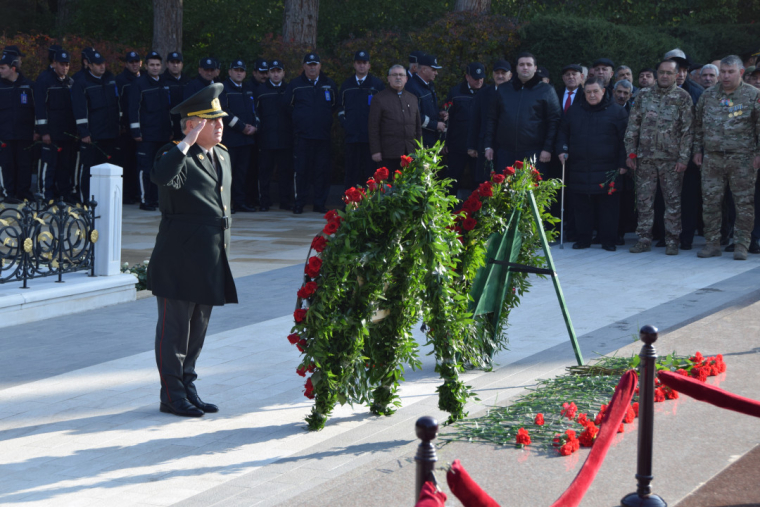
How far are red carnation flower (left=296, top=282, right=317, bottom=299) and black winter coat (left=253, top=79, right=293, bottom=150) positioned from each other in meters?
10.5

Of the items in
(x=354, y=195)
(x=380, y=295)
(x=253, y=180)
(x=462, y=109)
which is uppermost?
(x=462, y=109)

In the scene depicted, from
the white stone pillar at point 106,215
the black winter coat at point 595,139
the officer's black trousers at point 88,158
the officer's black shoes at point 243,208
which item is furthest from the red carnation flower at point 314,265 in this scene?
the officer's black trousers at point 88,158

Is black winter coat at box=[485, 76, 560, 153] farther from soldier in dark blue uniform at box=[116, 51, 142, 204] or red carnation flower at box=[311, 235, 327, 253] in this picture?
red carnation flower at box=[311, 235, 327, 253]

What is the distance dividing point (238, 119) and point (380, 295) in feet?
33.3

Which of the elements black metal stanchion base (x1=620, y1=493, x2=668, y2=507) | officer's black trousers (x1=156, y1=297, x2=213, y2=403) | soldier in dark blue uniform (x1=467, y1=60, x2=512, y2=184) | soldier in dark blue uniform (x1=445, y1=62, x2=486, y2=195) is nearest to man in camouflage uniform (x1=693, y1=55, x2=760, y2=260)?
soldier in dark blue uniform (x1=467, y1=60, x2=512, y2=184)

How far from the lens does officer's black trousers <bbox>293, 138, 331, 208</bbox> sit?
1544 centimetres

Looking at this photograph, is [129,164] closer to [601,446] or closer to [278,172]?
[278,172]

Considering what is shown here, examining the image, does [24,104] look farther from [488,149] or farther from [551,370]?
[551,370]

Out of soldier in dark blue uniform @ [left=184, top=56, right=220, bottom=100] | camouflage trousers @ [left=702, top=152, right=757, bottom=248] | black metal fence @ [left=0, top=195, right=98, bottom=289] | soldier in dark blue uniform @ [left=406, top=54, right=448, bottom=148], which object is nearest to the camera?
black metal fence @ [left=0, top=195, right=98, bottom=289]

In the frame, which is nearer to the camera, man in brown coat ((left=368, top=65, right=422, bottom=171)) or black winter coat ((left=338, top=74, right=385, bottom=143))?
man in brown coat ((left=368, top=65, right=422, bottom=171))

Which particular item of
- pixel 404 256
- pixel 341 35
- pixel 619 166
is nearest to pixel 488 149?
pixel 619 166

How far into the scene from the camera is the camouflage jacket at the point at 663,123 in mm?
11547

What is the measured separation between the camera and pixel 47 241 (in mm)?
8586

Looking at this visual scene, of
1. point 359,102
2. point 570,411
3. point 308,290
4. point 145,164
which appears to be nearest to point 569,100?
point 359,102
